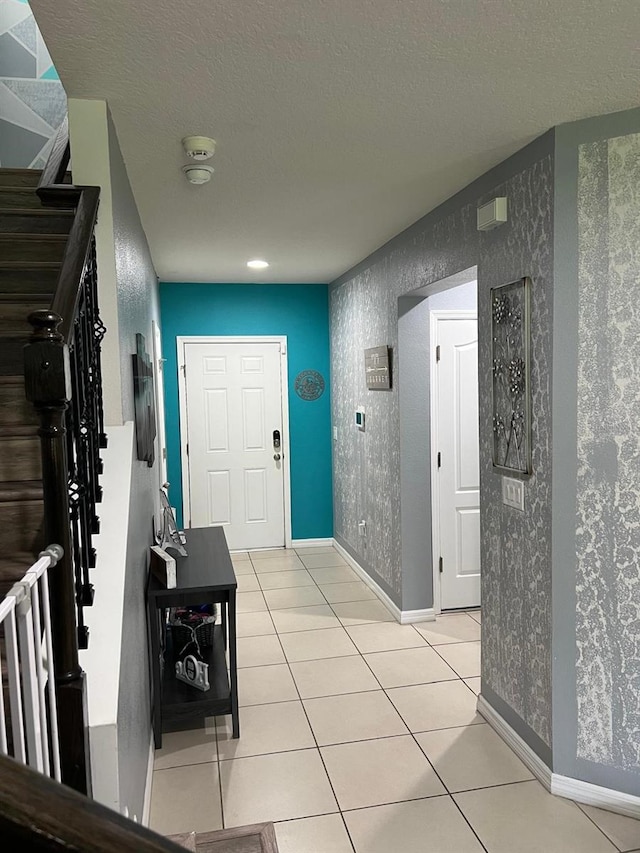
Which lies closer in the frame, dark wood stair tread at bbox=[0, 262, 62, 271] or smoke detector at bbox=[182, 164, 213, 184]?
dark wood stair tread at bbox=[0, 262, 62, 271]

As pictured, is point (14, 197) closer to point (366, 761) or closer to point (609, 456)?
point (609, 456)

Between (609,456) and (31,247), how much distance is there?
2.28 metres

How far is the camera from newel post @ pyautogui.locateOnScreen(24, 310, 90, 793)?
121cm

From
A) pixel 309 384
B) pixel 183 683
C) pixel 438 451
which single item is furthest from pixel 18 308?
pixel 309 384

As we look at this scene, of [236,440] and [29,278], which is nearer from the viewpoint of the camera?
[29,278]

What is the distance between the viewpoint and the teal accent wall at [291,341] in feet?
19.6

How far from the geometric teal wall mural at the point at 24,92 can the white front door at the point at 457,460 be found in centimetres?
291

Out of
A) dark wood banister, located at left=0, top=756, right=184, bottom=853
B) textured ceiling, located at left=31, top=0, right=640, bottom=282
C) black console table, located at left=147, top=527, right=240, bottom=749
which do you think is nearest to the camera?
dark wood banister, located at left=0, top=756, right=184, bottom=853

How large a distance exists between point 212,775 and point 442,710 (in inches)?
46.5

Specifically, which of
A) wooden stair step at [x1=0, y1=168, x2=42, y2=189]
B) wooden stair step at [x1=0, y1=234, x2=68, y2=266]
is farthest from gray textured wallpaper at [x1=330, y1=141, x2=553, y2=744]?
wooden stair step at [x1=0, y1=168, x2=42, y2=189]

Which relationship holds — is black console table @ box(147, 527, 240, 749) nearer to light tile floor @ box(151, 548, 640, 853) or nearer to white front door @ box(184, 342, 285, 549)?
light tile floor @ box(151, 548, 640, 853)

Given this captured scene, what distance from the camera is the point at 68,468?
1.36 m

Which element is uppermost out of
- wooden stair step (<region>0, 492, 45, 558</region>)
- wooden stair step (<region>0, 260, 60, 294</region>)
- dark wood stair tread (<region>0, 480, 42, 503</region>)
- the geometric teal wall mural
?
the geometric teal wall mural

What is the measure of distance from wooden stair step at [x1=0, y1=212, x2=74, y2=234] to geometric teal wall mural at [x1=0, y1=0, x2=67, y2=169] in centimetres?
209
